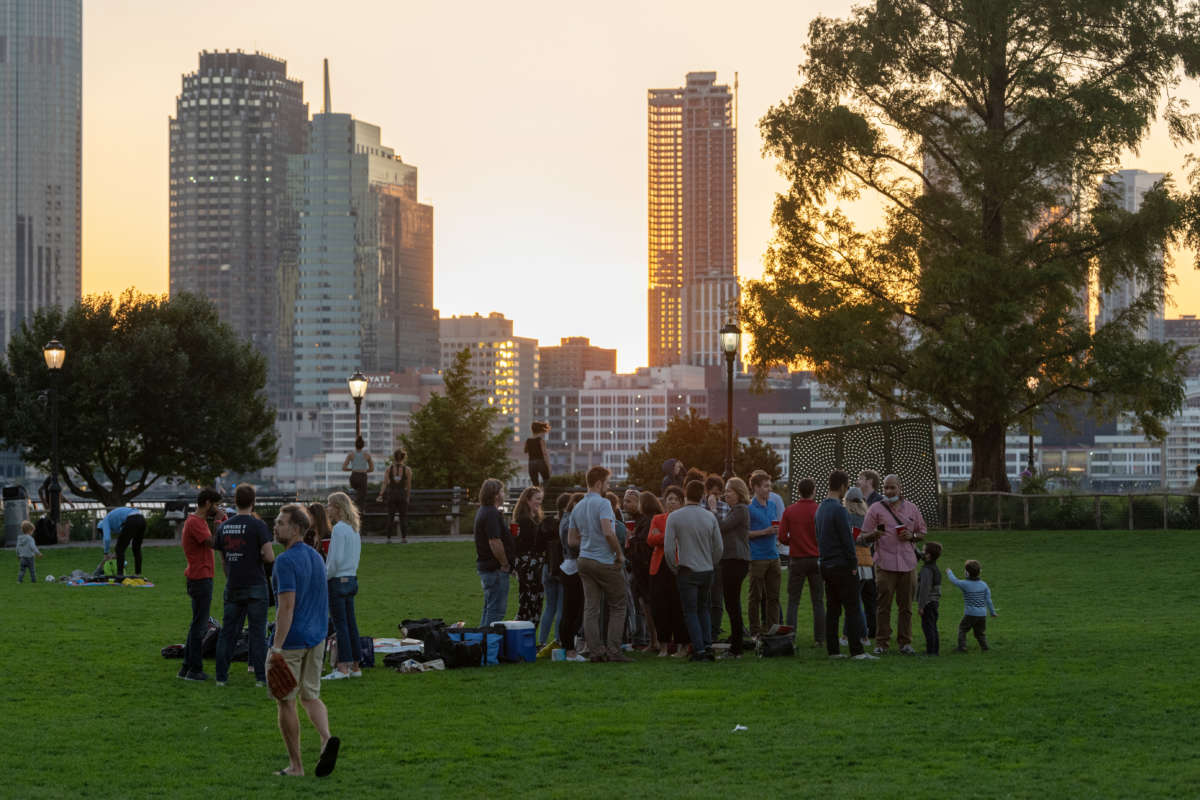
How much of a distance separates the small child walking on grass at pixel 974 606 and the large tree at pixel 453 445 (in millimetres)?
37045

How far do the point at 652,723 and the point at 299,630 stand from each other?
3.39 meters

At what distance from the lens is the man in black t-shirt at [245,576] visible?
14523mm

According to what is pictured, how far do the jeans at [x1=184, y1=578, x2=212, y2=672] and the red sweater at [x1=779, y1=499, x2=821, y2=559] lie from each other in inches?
238

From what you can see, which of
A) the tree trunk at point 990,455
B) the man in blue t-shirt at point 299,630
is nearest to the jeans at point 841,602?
the man in blue t-shirt at point 299,630

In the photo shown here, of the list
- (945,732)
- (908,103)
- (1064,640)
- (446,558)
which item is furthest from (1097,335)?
(945,732)

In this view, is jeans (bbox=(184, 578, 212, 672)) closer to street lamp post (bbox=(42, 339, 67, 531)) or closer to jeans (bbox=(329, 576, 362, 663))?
jeans (bbox=(329, 576, 362, 663))

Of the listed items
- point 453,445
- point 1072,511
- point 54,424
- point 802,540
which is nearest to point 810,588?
point 802,540

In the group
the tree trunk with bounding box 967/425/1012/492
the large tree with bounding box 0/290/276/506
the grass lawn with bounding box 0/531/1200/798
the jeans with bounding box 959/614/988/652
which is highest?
the large tree with bounding box 0/290/276/506

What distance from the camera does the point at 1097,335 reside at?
4028 centimetres

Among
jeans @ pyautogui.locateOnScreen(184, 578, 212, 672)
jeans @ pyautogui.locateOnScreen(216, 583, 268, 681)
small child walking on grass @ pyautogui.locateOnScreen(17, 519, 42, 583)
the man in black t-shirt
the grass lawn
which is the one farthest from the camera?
small child walking on grass @ pyautogui.locateOnScreen(17, 519, 42, 583)

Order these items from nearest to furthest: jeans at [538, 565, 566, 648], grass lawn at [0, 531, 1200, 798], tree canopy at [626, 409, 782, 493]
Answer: grass lawn at [0, 531, 1200, 798], jeans at [538, 565, 566, 648], tree canopy at [626, 409, 782, 493]

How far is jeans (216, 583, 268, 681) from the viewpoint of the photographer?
14711 mm

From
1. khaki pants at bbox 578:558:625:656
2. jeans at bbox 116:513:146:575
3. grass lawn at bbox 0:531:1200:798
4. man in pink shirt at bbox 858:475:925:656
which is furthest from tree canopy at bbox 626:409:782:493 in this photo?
grass lawn at bbox 0:531:1200:798

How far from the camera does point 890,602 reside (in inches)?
652
